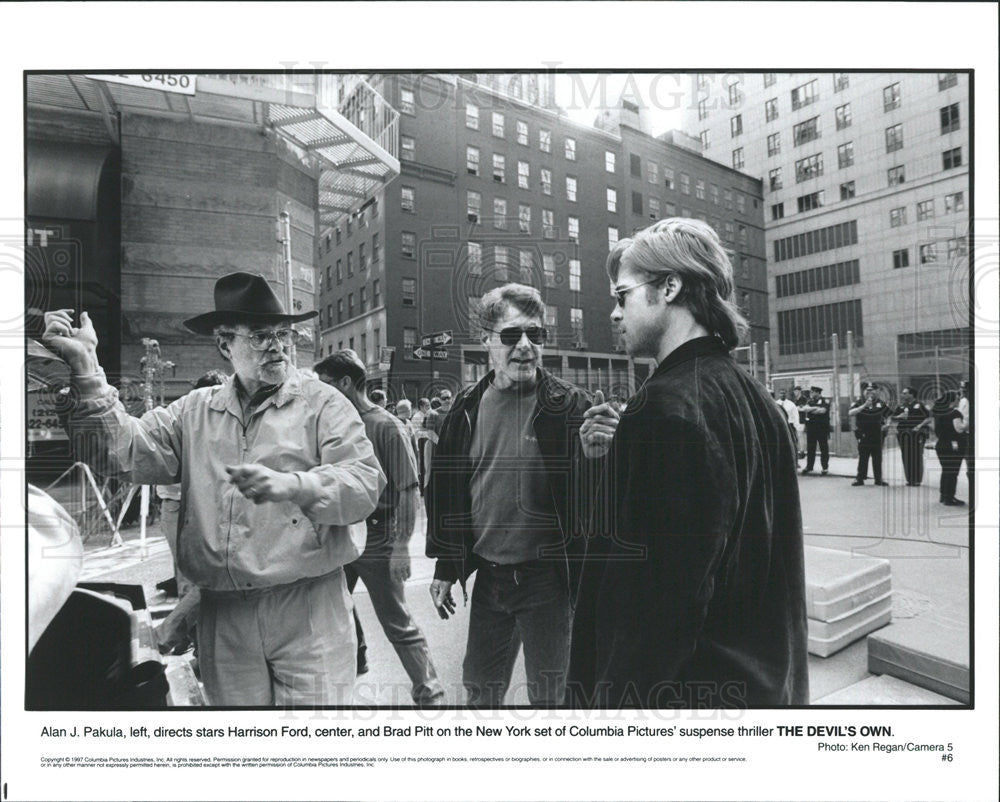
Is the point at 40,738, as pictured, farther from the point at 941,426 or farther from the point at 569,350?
the point at 941,426

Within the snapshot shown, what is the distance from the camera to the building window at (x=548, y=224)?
2.31 meters

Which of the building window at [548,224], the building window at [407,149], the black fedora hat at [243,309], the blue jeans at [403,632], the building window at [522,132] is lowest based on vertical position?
the blue jeans at [403,632]

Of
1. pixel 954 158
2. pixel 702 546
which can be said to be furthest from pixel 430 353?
pixel 954 158

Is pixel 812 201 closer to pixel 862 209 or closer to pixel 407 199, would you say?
pixel 862 209

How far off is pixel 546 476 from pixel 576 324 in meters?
0.52

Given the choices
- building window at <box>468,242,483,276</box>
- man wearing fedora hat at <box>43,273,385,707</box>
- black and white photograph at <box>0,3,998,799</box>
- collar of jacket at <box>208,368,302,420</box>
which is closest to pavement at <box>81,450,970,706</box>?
black and white photograph at <box>0,3,998,799</box>

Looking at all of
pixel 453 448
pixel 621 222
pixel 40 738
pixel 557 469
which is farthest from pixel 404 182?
pixel 40 738

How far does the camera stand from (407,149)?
232 cm

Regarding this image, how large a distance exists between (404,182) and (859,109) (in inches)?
64.1

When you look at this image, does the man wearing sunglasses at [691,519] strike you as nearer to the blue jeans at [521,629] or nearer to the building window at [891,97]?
the blue jeans at [521,629]

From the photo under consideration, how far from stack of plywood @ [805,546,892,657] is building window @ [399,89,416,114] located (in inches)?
81.7

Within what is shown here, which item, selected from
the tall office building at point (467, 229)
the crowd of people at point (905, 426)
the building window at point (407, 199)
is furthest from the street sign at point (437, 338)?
the crowd of people at point (905, 426)

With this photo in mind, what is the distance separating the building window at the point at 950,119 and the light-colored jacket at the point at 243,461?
7.45ft

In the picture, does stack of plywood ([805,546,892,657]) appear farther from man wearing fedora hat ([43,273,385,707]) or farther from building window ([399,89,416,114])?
building window ([399,89,416,114])
